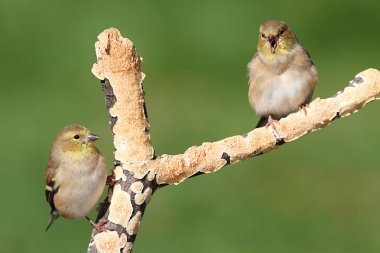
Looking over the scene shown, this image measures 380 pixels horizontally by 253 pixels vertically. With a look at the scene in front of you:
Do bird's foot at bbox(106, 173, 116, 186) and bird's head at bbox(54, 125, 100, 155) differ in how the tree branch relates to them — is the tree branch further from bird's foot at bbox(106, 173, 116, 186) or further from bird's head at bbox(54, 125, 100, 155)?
bird's head at bbox(54, 125, 100, 155)

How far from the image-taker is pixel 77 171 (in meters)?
2.96

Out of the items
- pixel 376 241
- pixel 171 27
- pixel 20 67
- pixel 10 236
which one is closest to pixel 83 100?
pixel 20 67

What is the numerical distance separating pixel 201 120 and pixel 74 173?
338cm

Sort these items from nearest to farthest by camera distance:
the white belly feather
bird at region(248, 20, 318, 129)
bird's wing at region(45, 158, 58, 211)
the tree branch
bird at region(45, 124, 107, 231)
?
the tree branch
bird at region(45, 124, 107, 231)
bird's wing at region(45, 158, 58, 211)
bird at region(248, 20, 318, 129)
the white belly feather

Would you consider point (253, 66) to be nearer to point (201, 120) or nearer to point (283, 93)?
point (283, 93)

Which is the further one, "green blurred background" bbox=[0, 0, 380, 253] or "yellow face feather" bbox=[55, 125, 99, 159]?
"green blurred background" bbox=[0, 0, 380, 253]

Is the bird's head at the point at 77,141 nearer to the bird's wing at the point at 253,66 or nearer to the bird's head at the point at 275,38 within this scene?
the bird's head at the point at 275,38

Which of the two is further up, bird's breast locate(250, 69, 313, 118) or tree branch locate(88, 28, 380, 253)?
bird's breast locate(250, 69, 313, 118)

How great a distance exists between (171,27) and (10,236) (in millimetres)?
2479

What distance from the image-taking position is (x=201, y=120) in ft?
20.8

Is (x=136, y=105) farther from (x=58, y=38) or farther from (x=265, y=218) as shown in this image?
(x=58, y=38)

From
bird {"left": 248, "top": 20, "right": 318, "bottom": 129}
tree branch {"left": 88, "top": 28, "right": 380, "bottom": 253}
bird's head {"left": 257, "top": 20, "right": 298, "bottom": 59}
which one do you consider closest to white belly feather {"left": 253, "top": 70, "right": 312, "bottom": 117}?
bird {"left": 248, "top": 20, "right": 318, "bottom": 129}

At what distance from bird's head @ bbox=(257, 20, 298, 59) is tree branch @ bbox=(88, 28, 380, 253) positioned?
80 centimetres

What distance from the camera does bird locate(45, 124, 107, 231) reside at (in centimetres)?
275
